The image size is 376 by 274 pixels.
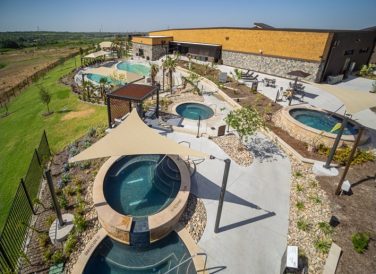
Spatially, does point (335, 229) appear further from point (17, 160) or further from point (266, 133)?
point (17, 160)

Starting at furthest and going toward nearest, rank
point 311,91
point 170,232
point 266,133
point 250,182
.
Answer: point 311,91 → point 266,133 → point 250,182 → point 170,232

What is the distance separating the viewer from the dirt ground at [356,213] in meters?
7.35

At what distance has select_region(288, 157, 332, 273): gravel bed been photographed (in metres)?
7.69

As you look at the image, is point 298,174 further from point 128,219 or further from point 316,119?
point 128,219

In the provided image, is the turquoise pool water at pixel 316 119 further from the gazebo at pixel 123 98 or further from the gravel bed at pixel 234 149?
the gazebo at pixel 123 98

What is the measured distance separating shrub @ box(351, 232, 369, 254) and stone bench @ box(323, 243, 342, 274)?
696 mm

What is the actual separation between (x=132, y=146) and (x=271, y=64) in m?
29.4

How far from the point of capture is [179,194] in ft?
30.7

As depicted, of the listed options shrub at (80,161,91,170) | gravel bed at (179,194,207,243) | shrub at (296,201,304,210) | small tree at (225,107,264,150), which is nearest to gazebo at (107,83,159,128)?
shrub at (80,161,91,170)

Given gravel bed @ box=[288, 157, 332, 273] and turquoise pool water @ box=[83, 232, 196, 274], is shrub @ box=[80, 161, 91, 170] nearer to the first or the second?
turquoise pool water @ box=[83, 232, 196, 274]

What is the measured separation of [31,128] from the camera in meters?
18.6

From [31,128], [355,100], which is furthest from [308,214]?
[31,128]

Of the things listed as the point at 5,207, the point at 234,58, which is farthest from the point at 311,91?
the point at 5,207

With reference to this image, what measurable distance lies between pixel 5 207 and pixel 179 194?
8776mm
